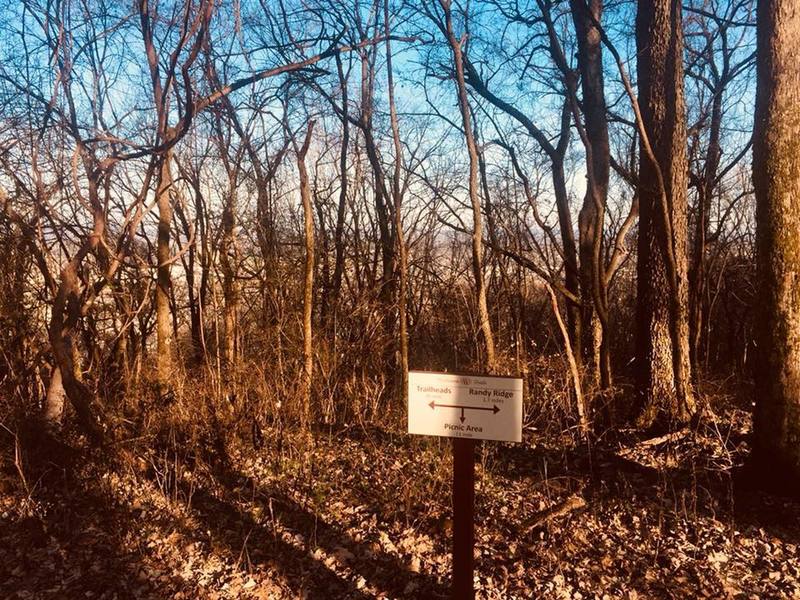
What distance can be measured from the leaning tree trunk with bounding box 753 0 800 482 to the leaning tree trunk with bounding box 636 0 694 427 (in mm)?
1399

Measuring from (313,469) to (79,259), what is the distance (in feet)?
9.70

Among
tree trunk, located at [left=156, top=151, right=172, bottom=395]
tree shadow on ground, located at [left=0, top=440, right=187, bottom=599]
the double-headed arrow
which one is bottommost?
tree shadow on ground, located at [left=0, top=440, right=187, bottom=599]

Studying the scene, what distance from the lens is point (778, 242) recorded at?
405 centimetres

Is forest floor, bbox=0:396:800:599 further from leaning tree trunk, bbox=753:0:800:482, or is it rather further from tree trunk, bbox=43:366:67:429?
tree trunk, bbox=43:366:67:429

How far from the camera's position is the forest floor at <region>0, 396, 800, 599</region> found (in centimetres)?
362

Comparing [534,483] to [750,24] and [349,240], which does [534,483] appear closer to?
[349,240]

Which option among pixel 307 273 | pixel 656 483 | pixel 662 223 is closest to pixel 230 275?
pixel 307 273

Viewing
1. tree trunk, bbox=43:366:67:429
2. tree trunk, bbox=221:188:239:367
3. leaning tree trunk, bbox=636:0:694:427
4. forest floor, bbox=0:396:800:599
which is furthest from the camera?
tree trunk, bbox=221:188:239:367

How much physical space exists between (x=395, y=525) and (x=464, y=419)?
192 centimetres

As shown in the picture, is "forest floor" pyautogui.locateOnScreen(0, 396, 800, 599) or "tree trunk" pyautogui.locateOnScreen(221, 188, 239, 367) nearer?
"forest floor" pyautogui.locateOnScreen(0, 396, 800, 599)

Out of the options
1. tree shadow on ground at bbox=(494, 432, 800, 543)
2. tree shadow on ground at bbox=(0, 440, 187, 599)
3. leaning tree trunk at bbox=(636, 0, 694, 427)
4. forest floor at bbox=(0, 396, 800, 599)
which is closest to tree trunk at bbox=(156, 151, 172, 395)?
forest floor at bbox=(0, 396, 800, 599)

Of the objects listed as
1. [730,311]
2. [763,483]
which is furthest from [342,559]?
[730,311]

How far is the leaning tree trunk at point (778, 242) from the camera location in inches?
158

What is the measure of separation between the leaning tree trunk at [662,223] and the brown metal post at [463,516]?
11.5ft
